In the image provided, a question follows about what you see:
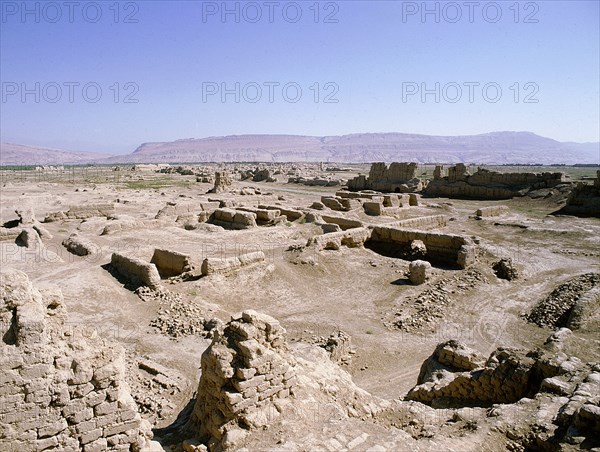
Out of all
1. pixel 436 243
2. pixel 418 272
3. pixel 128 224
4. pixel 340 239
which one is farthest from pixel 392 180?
pixel 418 272

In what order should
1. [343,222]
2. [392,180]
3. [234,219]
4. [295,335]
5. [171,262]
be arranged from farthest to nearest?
1. [392,180]
2. [234,219]
3. [343,222]
4. [171,262]
5. [295,335]

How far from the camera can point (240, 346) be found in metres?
5.67

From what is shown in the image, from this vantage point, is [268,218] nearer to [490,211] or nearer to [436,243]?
[436,243]

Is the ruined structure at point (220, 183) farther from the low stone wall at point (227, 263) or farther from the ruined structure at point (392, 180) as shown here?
the low stone wall at point (227, 263)

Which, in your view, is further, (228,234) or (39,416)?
(228,234)

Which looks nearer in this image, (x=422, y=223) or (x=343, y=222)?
(x=343, y=222)

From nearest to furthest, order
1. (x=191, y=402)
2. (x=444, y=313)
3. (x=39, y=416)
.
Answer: (x=39, y=416), (x=191, y=402), (x=444, y=313)

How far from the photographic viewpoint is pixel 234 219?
74.1 feet

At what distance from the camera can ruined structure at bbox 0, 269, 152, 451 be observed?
157 inches

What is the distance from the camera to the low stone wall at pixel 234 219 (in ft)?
71.0

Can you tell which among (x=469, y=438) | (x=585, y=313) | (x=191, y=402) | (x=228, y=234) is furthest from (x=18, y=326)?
(x=228, y=234)

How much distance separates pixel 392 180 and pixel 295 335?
3809 centimetres

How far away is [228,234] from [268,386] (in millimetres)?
14308

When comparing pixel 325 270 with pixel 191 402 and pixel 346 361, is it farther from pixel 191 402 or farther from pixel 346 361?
pixel 191 402
